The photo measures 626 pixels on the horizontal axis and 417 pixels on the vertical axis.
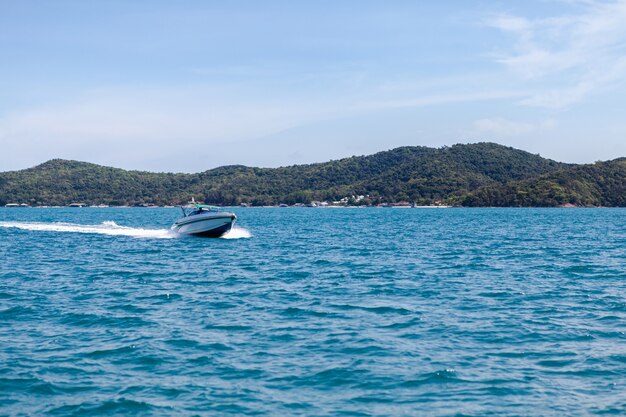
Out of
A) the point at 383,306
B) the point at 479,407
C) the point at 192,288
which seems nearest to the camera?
the point at 479,407

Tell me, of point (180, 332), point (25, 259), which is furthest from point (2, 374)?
point (25, 259)

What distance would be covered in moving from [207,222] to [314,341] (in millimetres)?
41181

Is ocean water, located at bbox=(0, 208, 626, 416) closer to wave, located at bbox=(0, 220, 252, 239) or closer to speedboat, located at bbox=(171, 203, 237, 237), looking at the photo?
speedboat, located at bbox=(171, 203, 237, 237)

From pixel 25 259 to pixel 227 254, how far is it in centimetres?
1305

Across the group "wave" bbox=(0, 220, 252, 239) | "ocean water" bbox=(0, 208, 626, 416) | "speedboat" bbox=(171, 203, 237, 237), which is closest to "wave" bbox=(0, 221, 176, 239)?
"wave" bbox=(0, 220, 252, 239)

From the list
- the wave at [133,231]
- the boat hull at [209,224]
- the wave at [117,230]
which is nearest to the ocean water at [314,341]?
A: the boat hull at [209,224]

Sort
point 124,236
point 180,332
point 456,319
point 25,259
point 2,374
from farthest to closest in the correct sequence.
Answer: point 124,236
point 25,259
point 456,319
point 180,332
point 2,374

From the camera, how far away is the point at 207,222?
189ft

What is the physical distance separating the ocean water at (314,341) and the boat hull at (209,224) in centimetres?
2212

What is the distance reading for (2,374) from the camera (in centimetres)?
1461

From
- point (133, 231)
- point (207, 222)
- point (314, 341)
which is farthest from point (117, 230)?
point (314, 341)

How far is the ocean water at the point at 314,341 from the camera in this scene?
13.0 metres

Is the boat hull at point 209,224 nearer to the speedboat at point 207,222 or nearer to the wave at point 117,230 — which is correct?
the speedboat at point 207,222

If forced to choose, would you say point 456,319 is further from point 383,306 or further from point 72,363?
point 72,363
